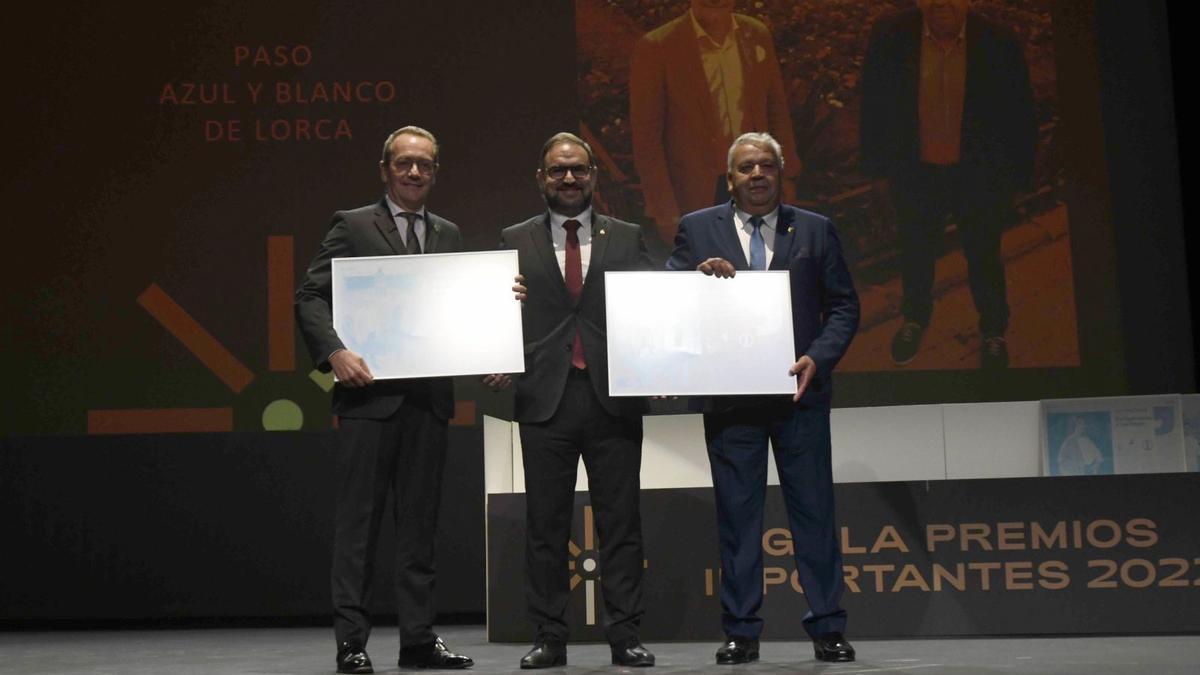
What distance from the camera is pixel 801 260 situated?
3680 millimetres

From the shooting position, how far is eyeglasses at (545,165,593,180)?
→ 3.56m

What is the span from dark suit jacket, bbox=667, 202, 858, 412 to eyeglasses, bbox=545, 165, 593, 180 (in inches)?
13.3

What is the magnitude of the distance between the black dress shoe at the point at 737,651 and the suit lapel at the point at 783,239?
3.46 feet

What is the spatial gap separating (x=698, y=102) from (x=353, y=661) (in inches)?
132

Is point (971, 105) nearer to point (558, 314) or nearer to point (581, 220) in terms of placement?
point (581, 220)

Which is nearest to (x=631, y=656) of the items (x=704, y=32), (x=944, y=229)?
(x=944, y=229)

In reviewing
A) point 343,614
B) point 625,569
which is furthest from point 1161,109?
point 343,614

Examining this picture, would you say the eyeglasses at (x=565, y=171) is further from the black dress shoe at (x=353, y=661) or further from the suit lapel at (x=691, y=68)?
the suit lapel at (x=691, y=68)

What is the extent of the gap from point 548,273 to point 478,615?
8.51 feet

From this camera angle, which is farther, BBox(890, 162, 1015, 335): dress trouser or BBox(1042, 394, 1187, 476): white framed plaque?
BBox(890, 162, 1015, 335): dress trouser

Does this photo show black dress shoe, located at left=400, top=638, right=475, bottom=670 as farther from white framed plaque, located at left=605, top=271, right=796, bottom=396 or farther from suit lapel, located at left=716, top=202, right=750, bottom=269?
suit lapel, located at left=716, top=202, right=750, bottom=269

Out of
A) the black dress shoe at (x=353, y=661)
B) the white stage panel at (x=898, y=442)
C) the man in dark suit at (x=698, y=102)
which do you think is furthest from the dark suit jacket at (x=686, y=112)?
the black dress shoe at (x=353, y=661)

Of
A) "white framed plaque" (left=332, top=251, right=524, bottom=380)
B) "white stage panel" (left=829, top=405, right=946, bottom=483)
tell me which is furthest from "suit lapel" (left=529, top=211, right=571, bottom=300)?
"white stage panel" (left=829, top=405, right=946, bottom=483)

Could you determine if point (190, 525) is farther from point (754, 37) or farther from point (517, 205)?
point (754, 37)
